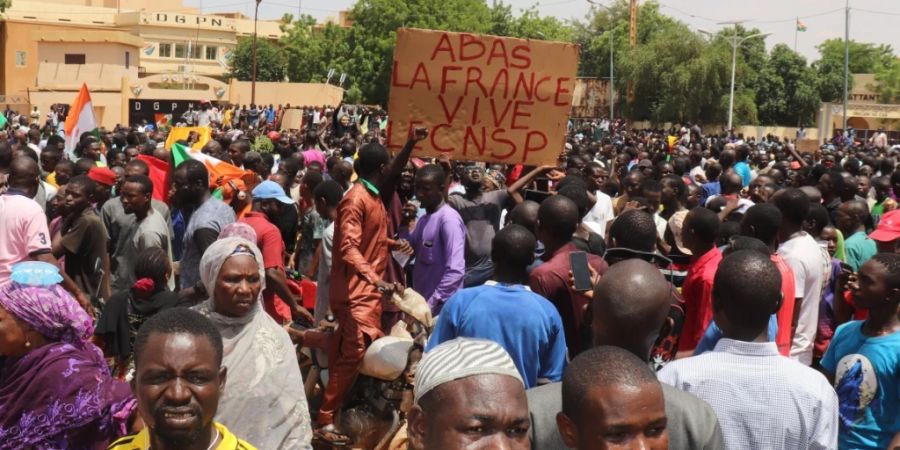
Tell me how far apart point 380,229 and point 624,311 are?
9.63 ft

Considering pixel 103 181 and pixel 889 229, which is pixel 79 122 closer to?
pixel 103 181

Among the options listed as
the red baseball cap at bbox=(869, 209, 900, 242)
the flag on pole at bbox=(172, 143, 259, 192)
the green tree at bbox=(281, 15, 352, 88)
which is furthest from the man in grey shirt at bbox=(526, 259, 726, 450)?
the green tree at bbox=(281, 15, 352, 88)

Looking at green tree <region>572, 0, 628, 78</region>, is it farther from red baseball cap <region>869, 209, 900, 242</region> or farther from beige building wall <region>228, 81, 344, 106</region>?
red baseball cap <region>869, 209, 900, 242</region>

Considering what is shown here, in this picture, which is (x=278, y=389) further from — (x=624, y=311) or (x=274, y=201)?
(x=274, y=201)

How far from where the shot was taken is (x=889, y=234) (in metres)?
6.93

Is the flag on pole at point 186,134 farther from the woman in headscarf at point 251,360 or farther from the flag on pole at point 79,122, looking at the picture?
the woman in headscarf at point 251,360

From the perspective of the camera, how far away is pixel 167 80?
60.3 meters

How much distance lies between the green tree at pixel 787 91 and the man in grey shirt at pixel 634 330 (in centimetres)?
6651

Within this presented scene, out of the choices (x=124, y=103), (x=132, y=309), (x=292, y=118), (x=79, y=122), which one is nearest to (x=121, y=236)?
(x=132, y=309)

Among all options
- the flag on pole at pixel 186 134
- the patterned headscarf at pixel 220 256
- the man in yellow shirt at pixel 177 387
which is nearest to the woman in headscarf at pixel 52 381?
the patterned headscarf at pixel 220 256

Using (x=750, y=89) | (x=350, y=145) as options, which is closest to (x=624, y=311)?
(x=350, y=145)

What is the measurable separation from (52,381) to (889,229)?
5.07m

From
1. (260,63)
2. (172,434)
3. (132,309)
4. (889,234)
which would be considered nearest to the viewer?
(172,434)

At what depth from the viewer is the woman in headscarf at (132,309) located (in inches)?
216
